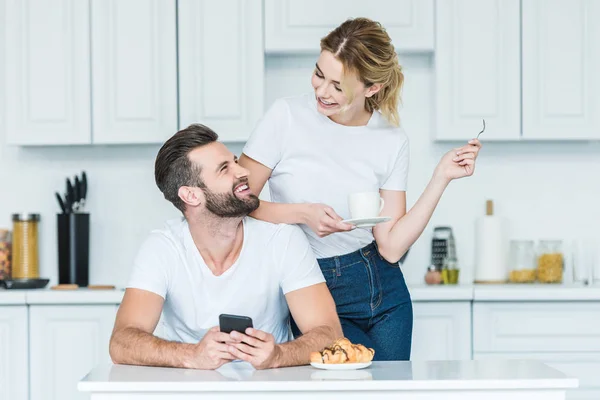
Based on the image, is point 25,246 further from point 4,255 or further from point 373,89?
point 373,89

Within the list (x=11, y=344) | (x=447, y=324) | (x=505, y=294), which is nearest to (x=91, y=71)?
(x=11, y=344)

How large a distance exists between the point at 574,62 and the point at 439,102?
58 cm

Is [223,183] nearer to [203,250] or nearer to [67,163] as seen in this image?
[203,250]

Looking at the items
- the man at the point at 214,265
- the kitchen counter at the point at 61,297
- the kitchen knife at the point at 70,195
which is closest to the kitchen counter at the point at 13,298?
the kitchen counter at the point at 61,297

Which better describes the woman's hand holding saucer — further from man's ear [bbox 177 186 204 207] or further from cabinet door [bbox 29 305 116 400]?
cabinet door [bbox 29 305 116 400]

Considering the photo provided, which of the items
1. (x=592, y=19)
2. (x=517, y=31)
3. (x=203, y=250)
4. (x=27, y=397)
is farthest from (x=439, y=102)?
(x=27, y=397)

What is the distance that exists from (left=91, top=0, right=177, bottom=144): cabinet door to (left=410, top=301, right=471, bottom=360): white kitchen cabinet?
49.1 inches

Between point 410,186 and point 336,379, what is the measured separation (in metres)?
2.31

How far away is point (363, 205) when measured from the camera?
2.29m

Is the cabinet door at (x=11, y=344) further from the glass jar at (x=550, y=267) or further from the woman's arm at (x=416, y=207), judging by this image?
the glass jar at (x=550, y=267)

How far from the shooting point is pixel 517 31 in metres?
3.59

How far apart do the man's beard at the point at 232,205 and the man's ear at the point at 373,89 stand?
0.45 metres

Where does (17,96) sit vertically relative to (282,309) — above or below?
above

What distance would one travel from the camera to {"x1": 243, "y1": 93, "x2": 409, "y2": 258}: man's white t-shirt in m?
2.56
